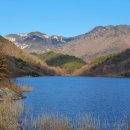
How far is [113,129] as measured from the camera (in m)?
34.5

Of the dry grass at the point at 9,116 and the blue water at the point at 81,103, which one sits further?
the blue water at the point at 81,103

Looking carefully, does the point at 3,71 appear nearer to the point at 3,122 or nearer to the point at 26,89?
the point at 26,89

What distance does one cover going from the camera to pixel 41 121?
34031 mm

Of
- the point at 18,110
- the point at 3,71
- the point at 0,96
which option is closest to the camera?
the point at 18,110

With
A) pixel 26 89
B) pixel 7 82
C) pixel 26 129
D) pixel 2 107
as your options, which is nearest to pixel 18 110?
pixel 2 107

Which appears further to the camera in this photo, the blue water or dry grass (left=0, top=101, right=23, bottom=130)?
the blue water

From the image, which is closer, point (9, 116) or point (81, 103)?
point (9, 116)

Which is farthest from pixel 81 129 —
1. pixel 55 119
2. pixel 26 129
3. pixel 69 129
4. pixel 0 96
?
pixel 0 96

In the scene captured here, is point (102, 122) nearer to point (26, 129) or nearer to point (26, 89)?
point (26, 129)

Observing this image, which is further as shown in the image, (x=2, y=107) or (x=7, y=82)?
(x=7, y=82)

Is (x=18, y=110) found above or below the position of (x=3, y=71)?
below

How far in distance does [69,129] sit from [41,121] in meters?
3.46

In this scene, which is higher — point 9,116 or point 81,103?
point 9,116

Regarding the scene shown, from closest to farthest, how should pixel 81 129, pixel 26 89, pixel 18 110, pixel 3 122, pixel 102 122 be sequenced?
pixel 81 129 < pixel 3 122 < pixel 102 122 < pixel 18 110 < pixel 26 89
